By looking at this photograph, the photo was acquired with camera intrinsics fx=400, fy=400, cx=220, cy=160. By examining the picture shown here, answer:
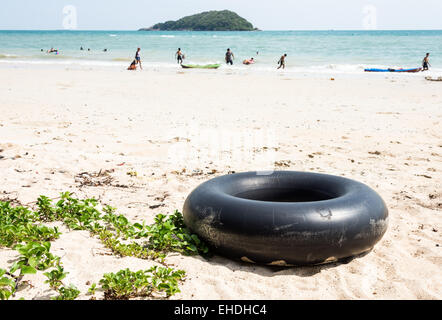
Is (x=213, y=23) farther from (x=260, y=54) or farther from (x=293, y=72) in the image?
(x=293, y=72)

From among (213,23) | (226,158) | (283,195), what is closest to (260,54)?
(226,158)

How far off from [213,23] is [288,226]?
578ft

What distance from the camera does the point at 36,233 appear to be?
11.8ft

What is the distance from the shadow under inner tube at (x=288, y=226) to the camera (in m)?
3.23

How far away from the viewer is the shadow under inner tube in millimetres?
3234

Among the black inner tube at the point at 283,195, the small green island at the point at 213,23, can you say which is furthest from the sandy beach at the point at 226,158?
the small green island at the point at 213,23

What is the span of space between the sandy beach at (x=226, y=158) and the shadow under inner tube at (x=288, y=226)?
16 centimetres

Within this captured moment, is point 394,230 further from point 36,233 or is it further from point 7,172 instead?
point 7,172

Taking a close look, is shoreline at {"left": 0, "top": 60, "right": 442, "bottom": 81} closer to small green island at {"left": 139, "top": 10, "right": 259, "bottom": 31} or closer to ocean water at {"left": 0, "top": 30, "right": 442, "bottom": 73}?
ocean water at {"left": 0, "top": 30, "right": 442, "bottom": 73}

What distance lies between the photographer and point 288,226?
322 cm

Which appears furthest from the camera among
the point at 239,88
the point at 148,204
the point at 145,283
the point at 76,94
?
the point at 239,88

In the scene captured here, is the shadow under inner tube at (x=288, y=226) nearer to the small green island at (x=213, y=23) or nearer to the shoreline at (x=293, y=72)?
the shoreline at (x=293, y=72)
